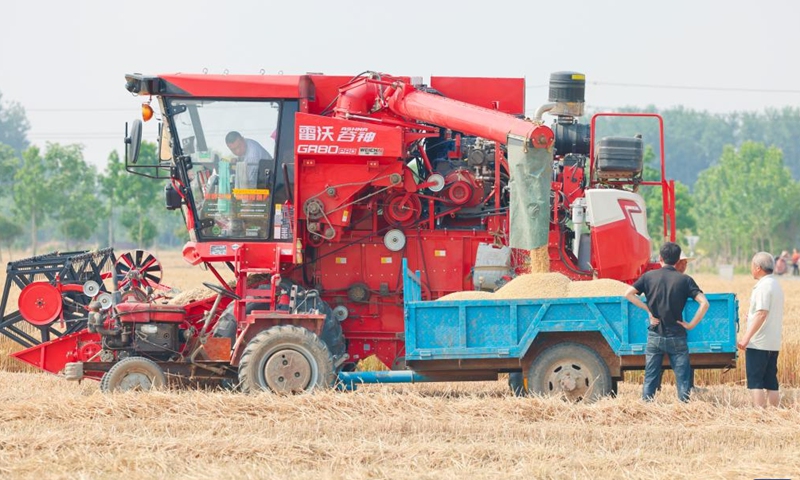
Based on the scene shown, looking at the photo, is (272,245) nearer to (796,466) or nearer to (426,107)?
(426,107)

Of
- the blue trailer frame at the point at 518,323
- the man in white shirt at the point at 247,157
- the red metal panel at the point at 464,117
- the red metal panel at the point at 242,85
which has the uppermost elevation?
the red metal panel at the point at 242,85

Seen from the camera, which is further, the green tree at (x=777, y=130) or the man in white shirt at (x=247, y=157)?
the green tree at (x=777, y=130)

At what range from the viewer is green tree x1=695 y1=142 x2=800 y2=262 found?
227ft

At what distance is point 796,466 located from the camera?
7.81 metres

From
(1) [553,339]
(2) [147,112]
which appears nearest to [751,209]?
(1) [553,339]

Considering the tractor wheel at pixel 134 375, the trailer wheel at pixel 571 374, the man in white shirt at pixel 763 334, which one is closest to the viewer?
the man in white shirt at pixel 763 334

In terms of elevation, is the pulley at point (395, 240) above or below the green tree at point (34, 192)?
below

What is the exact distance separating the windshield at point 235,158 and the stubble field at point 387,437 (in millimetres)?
2115

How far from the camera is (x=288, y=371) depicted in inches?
445

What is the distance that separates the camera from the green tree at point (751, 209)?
69062mm

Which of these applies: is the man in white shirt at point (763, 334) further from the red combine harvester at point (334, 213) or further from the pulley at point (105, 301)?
the pulley at point (105, 301)

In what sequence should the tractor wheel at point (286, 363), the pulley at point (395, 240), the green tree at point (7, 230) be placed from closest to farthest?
1. the tractor wheel at point (286, 363)
2. the pulley at point (395, 240)
3. the green tree at point (7, 230)

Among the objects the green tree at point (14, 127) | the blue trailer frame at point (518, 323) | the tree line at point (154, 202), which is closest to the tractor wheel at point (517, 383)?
the blue trailer frame at point (518, 323)

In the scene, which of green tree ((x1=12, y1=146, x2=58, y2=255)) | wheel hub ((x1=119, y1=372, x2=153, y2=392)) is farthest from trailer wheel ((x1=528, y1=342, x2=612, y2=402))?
green tree ((x1=12, y1=146, x2=58, y2=255))
